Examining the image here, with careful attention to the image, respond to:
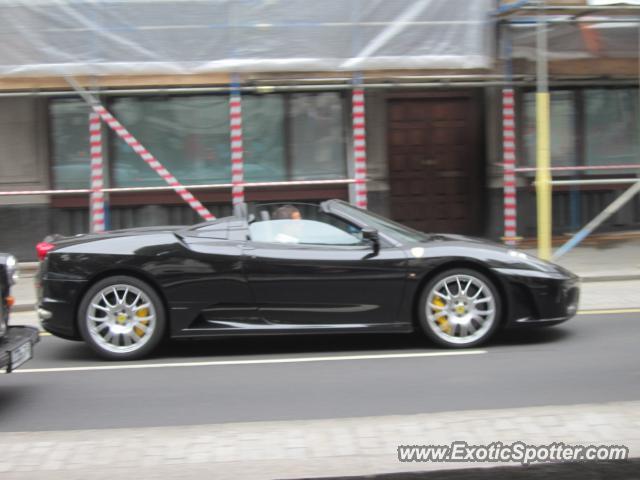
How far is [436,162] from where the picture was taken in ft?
47.0

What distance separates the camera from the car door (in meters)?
7.15

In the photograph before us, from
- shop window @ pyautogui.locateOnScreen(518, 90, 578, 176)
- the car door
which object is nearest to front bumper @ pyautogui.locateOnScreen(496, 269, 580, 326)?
the car door

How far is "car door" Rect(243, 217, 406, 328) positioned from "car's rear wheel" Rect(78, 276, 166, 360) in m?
0.89

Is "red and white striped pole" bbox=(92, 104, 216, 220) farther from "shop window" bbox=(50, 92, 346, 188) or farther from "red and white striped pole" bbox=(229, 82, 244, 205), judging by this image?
"shop window" bbox=(50, 92, 346, 188)

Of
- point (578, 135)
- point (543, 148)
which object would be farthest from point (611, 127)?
point (543, 148)

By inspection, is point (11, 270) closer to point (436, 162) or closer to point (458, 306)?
point (458, 306)

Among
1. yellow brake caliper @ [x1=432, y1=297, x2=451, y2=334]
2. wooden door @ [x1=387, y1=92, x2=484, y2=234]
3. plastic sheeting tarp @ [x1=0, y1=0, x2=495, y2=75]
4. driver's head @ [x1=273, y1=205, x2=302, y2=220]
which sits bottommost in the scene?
yellow brake caliper @ [x1=432, y1=297, x2=451, y2=334]

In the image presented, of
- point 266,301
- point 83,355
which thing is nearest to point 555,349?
point 266,301

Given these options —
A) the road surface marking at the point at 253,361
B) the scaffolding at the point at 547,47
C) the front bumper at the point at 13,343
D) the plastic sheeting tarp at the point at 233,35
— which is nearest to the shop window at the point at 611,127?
the scaffolding at the point at 547,47

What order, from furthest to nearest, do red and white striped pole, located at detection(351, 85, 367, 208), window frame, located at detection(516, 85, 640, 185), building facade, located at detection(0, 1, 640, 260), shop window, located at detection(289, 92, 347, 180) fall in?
1. window frame, located at detection(516, 85, 640, 185)
2. shop window, located at detection(289, 92, 347, 180)
3. red and white striped pole, located at detection(351, 85, 367, 208)
4. building facade, located at detection(0, 1, 640, 260)

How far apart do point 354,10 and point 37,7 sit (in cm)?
443

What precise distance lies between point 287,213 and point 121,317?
1.70 metres

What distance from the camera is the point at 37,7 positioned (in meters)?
11.7

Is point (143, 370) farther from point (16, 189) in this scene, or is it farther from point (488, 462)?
point (16, 189)
